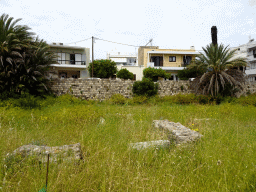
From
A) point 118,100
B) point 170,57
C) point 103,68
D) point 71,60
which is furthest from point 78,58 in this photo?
point 118,100

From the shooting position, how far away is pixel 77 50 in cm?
3331

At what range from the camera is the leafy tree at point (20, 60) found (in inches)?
511

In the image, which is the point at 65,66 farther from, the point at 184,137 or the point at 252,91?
the point at 184,137

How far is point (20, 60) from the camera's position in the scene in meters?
13.5

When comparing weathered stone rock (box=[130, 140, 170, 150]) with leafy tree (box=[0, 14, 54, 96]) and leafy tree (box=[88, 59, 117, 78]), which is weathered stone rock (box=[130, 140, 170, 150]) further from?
leafy tree (box=[88, 59, 117, 78])

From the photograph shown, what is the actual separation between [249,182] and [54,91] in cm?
1632

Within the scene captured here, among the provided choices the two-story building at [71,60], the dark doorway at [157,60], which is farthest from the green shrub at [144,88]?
the dark doorway at [157,60]

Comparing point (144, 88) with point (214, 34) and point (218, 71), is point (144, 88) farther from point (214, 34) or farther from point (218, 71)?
point (214, 34)

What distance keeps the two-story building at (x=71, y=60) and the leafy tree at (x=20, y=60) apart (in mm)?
16587

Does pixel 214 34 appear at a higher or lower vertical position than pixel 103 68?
higher

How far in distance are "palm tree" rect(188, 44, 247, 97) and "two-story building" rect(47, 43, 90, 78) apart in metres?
20.8

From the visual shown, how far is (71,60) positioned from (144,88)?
1847 centimetres

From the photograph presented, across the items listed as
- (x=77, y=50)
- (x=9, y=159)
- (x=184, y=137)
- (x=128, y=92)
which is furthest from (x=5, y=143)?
(x=77, y=50)

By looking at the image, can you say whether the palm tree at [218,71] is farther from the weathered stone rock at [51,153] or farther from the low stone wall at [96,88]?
the weathered stone rock at [51,153]
